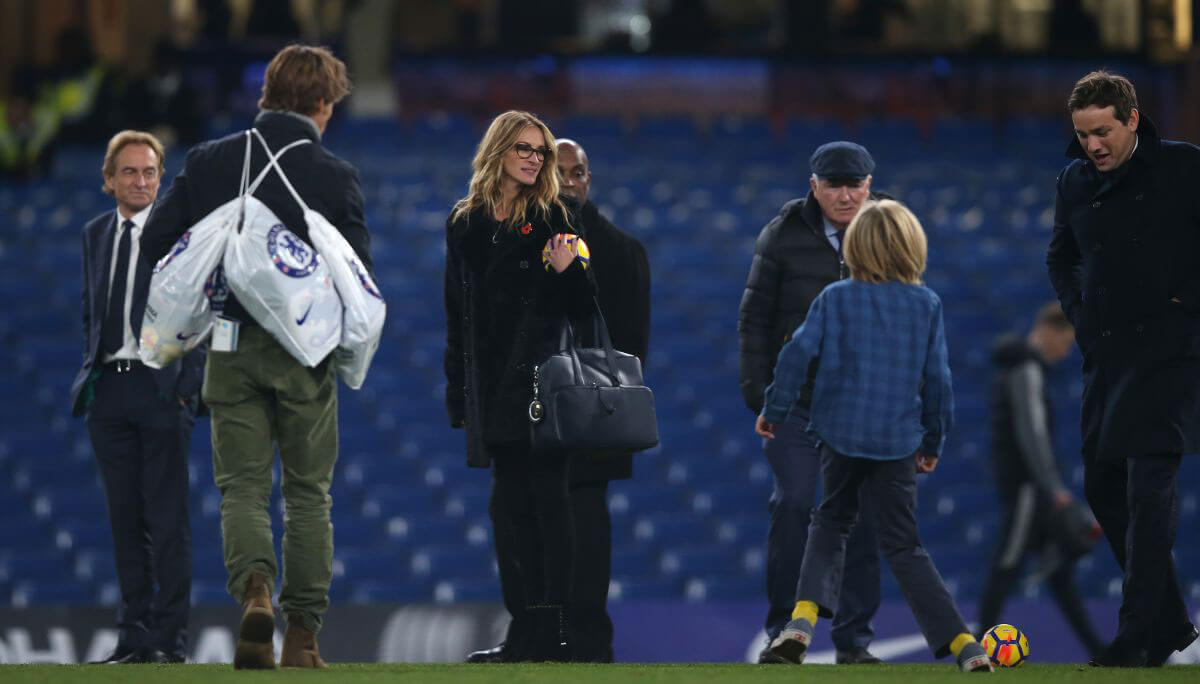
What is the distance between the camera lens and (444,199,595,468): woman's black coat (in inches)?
205

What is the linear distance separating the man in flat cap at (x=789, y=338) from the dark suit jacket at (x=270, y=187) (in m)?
1.55

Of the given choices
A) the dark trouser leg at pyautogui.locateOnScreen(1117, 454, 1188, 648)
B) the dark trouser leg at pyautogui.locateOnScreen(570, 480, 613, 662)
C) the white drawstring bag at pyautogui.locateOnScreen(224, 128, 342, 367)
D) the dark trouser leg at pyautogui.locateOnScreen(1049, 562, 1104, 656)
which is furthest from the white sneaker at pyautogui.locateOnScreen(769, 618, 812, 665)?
the dark trouser leg at pyautogui.locateOnScreen(1049, 562, 1104, 656)

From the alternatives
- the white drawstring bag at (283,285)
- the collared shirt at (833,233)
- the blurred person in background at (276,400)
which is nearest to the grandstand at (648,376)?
the collared shirt at (833,233)

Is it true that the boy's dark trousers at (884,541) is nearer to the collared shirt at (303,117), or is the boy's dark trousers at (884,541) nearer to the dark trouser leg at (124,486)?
the collared shirt at (303,117)

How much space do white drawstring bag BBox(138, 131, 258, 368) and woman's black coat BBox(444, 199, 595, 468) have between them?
77 cm

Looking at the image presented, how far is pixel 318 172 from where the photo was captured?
5.01 m

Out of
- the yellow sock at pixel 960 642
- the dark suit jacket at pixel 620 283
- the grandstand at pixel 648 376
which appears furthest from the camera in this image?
the grandstand at pixel 648 376

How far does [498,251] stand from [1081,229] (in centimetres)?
177

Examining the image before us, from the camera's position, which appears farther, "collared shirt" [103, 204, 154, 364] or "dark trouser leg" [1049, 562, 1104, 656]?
"dark trouser leg" [1049, 562, 1104, 656]

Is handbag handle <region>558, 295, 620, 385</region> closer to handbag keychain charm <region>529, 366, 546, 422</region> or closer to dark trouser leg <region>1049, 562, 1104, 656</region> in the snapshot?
handbag keychain charm <region>529, 366, 546, 422</region>

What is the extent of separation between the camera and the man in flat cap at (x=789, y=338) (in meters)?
5.86

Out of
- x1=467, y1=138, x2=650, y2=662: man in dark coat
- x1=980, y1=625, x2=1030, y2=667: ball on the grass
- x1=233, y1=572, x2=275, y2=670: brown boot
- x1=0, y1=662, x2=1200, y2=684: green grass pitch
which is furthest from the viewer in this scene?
x1=467, y1=138, x2=650, y2=662: man in dark coat

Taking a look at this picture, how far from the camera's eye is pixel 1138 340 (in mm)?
5168

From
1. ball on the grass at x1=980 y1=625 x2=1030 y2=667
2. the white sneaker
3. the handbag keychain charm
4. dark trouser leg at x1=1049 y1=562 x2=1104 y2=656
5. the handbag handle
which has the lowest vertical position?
dark trouser leg at x1=1049 y1=562 x2=1104 y2=656
